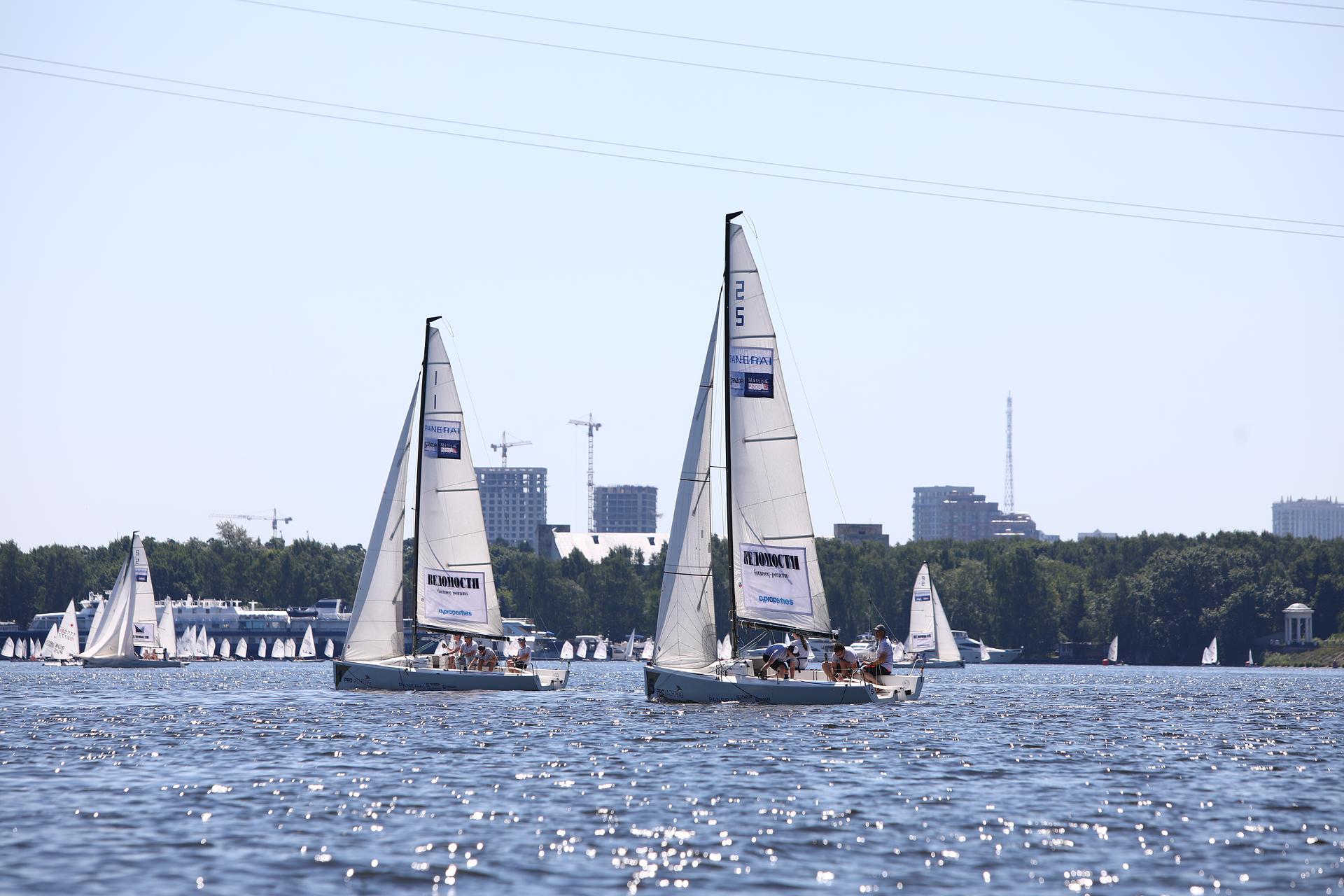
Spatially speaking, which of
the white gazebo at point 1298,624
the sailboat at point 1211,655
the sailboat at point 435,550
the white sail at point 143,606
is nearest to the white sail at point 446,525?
the sailboat at point 435,550

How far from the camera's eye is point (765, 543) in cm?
5244

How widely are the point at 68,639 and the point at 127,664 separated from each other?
15897 mm

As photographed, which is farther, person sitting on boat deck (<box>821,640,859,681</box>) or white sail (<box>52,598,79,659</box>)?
white sail (<box>52,598,79,659</box>)

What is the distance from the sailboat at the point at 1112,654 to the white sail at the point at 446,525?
121 meters

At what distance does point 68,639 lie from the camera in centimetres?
13512

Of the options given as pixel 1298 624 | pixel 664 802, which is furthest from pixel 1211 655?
pixel 664 802

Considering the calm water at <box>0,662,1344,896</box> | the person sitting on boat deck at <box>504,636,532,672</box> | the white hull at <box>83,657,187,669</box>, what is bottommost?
the white hull at <box>83,657,187,669</box>

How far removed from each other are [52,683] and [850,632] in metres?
120

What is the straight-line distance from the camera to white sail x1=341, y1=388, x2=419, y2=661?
63688mm

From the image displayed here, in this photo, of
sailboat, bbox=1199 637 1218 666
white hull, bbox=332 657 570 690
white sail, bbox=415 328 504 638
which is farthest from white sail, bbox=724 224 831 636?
sailboat, bbox=1199 637 1218 666

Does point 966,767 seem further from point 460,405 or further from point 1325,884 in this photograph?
point 460,405

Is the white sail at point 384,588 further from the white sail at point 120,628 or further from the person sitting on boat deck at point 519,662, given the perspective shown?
the white sail at point 120,628

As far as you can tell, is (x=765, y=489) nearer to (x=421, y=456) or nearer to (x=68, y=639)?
(x=421, y=456)

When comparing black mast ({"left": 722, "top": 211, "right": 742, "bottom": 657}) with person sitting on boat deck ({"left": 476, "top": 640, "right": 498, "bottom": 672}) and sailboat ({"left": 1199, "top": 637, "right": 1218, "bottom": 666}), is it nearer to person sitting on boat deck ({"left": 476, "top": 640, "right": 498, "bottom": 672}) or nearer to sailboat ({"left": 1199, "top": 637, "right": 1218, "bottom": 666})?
person sitting on boat deck ({"left": 476, "top": 640, "right": 498, "bottom": 672})
